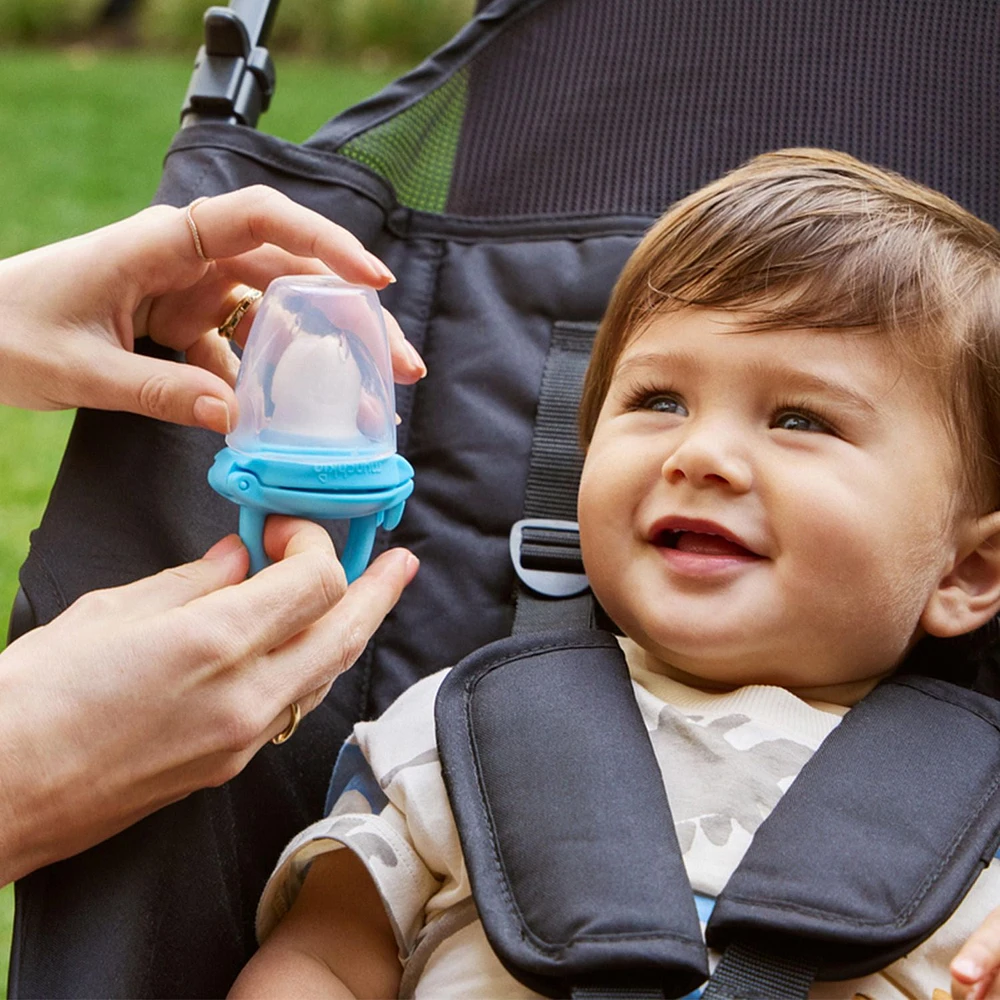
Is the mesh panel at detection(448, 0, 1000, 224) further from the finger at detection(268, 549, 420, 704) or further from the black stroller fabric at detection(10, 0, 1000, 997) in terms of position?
the finger at detection(268, 549, 420, 704)

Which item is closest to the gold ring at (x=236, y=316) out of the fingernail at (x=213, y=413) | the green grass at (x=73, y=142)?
the fingernail at (x=213, y=413)

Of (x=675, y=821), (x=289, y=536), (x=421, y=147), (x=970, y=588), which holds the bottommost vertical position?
(x=675, y=821)

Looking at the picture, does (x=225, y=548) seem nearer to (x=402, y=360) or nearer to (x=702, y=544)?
(x=402, y=360)

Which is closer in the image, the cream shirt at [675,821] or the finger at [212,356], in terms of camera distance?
the cream shirt at [675,821]

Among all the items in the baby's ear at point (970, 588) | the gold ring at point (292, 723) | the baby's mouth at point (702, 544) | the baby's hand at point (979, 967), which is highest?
the baby's mouth at point (702, 544)

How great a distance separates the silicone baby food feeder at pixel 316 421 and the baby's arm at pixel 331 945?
27 centimetres

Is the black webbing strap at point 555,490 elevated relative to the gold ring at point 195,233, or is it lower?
lower

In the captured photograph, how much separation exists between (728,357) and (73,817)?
66cm

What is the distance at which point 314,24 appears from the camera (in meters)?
6.80

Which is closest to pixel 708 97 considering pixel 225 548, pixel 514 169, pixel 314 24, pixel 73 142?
pixel 514 169

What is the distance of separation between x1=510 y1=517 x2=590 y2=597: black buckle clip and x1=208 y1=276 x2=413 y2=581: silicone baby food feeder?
0.96 feet

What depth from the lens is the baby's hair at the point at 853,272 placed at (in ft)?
4.11

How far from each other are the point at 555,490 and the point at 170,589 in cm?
53

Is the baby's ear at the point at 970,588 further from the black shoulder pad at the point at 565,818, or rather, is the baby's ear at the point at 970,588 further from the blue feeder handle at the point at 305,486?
the blue feeder handle at the point at 305,486
